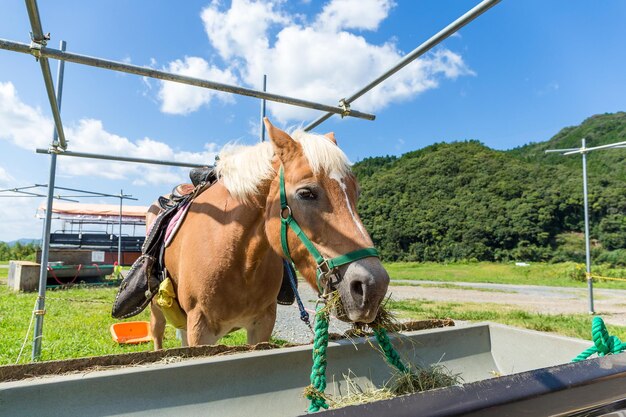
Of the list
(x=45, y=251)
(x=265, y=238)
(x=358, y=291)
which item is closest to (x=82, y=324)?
(x=45, y=251)

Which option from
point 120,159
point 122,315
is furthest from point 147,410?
point 120,159

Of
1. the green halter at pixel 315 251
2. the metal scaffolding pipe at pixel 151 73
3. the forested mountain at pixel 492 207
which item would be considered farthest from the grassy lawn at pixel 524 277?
the green halter at pixel 315 251

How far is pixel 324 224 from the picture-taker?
1.58 metres

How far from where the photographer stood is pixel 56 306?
7367mm

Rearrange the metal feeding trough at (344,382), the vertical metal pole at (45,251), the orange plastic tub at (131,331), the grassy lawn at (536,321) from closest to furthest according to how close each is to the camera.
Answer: the metal feeding trough at (344,382)
the vertical metal pole at (45,251)
the orange plastic tub at (131,331)
the grassy lawn at (536,321)

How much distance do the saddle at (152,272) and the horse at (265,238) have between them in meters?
0.12

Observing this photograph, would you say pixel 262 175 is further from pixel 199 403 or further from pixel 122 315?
pixel 122 315

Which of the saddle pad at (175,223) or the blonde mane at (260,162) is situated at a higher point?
the blonde mane at (260,162)

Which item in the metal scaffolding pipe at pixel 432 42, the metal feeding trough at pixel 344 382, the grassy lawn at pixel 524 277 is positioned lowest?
the grassy lawn at pixel 524 277

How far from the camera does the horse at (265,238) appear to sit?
1.47 meters

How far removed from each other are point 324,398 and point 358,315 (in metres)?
0.32

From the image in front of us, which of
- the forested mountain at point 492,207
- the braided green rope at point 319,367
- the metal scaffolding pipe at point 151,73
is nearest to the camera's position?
the braided green rope at point 319,367

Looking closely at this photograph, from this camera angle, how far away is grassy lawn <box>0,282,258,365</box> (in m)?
4.06

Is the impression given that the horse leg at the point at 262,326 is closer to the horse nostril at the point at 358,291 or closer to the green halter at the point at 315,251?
the green halter at the point at 315,251
